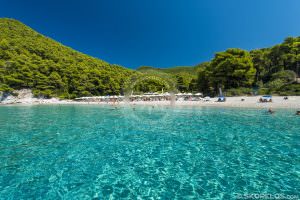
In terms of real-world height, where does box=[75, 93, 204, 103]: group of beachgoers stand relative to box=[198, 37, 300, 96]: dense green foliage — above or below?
below

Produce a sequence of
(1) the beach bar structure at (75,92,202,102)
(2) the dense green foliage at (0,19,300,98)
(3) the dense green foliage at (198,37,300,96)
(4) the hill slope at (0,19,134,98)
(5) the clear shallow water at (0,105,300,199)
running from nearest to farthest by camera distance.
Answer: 1. (5) the clear shallow water at (0,105,300,199)
2. (3) the dense green foliage at (198,37,300,96)
3. (2) the dense green foliage at (0,19,300,98)
4. (1) the beach bar structure at (75,92,202,102)
5. (4) the hill slope at (0,19,134,98)

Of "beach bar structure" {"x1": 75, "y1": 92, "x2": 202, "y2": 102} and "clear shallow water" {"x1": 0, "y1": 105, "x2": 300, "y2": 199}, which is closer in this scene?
"clear shallow water" {"x1": 0, "y1": 105, "x2": 300, "y2": 199}

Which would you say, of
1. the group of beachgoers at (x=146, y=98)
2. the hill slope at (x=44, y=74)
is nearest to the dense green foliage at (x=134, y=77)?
the hill slope at (x=44, y=74)

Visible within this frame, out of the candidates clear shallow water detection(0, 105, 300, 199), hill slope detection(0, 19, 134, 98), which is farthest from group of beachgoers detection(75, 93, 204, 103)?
clear shallow water detection(0, 105, 300, 199)

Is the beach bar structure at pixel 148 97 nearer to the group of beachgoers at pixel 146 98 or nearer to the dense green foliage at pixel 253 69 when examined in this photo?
the group of beachgoers at pixel 146 98

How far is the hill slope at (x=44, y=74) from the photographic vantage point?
57.5m

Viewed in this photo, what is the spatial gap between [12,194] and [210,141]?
9341 mm

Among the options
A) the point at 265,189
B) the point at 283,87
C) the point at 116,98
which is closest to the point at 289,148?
the point at 265,189

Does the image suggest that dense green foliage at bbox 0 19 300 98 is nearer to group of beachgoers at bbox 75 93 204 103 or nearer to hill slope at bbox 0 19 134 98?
hill slope at bbox 0 19 134 98

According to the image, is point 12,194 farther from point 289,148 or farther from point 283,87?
point 283,87

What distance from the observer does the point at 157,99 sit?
50.5 m

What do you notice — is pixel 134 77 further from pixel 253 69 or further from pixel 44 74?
pixel 253 69

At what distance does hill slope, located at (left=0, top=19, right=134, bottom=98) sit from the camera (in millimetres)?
57487

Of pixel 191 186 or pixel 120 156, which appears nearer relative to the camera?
pixel 191 186
